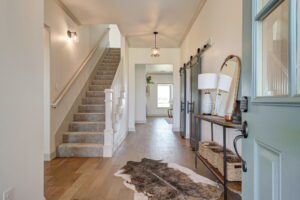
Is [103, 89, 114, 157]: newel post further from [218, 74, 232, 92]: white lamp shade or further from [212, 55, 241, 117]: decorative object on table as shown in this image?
[218, 74, 232, 92]: white lamp shade

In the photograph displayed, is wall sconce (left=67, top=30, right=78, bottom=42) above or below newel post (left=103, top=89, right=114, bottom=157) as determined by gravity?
above

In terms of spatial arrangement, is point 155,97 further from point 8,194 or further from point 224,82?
point 8,194

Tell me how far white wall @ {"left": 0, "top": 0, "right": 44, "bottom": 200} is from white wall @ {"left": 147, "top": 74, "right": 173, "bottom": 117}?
13.1 meters

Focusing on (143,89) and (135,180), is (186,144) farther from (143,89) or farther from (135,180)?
(143,89)

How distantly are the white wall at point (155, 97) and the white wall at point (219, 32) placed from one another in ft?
34.1

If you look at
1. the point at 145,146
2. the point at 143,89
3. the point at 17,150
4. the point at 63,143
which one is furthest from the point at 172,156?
the point at 143,89

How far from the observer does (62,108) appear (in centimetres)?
467

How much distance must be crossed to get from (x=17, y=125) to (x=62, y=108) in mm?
3033

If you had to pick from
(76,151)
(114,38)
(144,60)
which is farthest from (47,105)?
(114,38)

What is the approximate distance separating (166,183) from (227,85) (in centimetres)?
141

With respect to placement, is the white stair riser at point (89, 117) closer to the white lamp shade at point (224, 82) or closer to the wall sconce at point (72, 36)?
the wall sconce at point (72, 36)

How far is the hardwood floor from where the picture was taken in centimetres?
259

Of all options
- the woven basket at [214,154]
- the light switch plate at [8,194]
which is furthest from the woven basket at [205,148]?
the light switch plate at [8,194]

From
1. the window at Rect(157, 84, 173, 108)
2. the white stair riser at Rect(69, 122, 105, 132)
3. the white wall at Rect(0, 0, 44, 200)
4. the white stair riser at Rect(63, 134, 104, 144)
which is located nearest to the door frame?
the white stair riser at Rect(63, 134, 104, 144)
